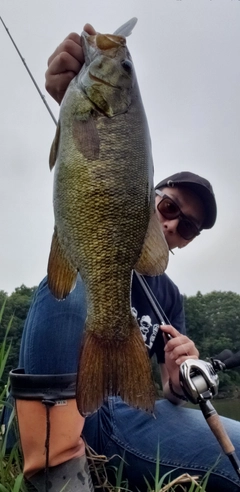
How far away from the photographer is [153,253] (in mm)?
1693

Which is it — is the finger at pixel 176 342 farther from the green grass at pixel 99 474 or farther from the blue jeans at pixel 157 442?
the green grass at pixel 99 474

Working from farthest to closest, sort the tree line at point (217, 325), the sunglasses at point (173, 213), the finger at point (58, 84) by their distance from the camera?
the tree line at point (217, 325)
the sunglasses at point (173, 213)
the finger at point (58, 84)

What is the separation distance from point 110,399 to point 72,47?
1.58 metres

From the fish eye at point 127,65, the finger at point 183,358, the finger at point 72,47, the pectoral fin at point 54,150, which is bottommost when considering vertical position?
the finger at point 183,358

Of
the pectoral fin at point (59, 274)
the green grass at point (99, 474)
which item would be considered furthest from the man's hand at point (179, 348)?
the pectoral fin at point (59, 274)

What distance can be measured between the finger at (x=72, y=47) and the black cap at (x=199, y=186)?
6.13 feet

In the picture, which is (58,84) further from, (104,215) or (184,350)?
(184,350)

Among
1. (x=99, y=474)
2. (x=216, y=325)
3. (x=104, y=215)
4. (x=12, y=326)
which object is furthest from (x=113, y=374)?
(x=216, y=325)

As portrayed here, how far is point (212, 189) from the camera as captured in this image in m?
3.60

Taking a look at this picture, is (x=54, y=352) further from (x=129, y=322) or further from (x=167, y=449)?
(x=167, y=449)

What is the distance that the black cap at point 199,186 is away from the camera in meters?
3.52

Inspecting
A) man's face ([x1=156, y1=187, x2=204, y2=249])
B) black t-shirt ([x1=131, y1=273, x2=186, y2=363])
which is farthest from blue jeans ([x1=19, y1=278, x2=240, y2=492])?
man's face ([x1=156, y1=187, x2=204, y2=249])

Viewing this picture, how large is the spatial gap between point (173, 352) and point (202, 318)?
2004 inches

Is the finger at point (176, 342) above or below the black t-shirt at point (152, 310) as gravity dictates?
below
